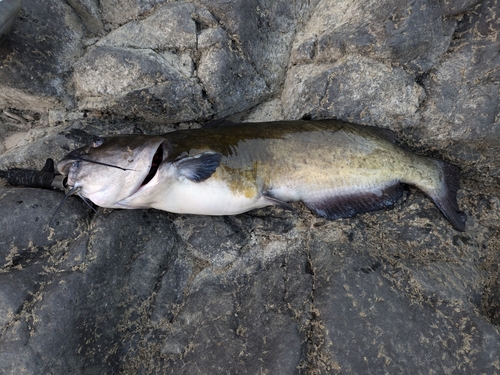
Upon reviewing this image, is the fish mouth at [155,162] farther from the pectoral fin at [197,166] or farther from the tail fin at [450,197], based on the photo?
the tail fin at [450,197]

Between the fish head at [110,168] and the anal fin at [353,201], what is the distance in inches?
57.3

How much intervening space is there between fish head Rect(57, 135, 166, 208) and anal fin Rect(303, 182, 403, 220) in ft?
4.78

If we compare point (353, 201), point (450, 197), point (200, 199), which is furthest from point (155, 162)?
point (450, 197)

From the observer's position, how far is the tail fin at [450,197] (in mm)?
2994

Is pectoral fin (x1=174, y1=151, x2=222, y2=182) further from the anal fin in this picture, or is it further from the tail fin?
the tail fin

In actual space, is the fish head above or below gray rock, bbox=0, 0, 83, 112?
below

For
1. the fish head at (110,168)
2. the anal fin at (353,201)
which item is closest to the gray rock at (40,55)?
the fish head at (110,168)

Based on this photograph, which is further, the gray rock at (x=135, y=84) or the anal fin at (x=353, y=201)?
the gray rock at (x=135, y=84)

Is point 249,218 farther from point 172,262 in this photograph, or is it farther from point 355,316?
point 355,316

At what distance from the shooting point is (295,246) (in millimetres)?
2969

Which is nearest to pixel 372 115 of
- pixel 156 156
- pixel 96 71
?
pixel 156 156

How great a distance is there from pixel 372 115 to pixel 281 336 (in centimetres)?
220

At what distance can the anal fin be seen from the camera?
3023mm

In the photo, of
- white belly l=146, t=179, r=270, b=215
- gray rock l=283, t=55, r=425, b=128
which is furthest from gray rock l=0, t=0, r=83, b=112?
gray rock l=283, t=55, r=425, b=128
